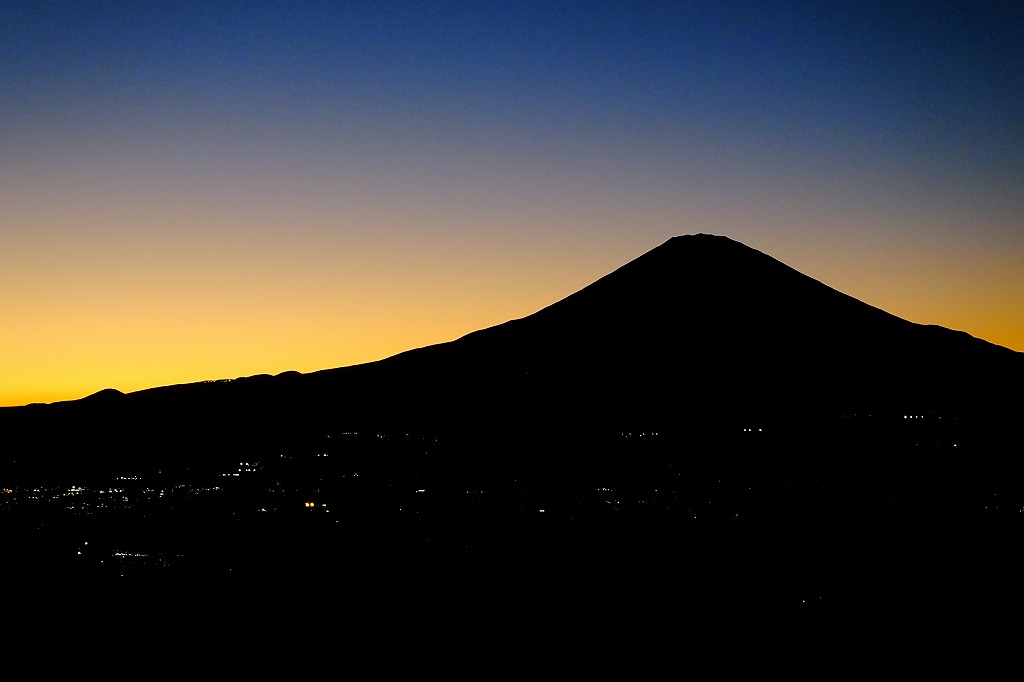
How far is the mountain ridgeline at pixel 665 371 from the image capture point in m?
122

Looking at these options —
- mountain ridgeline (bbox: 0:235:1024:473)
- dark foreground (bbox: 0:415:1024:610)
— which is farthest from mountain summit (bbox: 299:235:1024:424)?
dark foreground (bbox: 0:415:1024:610)

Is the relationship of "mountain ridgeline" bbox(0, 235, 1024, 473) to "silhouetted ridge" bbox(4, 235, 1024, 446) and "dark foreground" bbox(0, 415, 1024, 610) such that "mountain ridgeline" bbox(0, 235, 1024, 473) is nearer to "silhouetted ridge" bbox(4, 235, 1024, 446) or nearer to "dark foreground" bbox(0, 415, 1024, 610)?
"silhouetted ridge" bbox(4, 235, 1024, 446)

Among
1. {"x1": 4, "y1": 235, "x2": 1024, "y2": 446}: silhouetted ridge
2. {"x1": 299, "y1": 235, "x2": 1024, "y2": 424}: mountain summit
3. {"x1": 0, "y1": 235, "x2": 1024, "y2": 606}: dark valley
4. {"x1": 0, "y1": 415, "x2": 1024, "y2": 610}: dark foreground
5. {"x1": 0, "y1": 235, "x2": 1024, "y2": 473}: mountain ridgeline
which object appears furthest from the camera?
{"x1": 299, "y1": 235, "x2": 1024, "y2": 424}: mountain summit

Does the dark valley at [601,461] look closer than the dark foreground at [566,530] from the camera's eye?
No

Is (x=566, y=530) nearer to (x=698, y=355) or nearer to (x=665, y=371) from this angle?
(x=665, y=371)

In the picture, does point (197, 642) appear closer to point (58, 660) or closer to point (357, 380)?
point (58, 660)

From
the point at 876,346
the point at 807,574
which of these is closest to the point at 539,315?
the point at 876,346

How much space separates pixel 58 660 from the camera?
15.1 meters

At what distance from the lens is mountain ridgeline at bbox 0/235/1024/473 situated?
399ft

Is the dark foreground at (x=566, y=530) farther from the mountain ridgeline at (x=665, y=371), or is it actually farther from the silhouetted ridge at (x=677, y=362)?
the silhouetted ridge at (x=677, y=362)

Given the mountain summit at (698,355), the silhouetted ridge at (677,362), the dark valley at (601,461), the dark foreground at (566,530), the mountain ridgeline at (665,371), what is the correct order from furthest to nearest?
the mountain summit at (698,355)
the silhouetted ridge at (677,362)
the mountain ridgeline at (665,371)
the dark valley at (601,461)
the dark foreground at (566,530)

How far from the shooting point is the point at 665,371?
13088cm

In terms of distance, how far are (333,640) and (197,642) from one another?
2361 mm

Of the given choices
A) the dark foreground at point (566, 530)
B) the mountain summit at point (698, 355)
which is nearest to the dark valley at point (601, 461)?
the dark foreground at point (566, 530)
